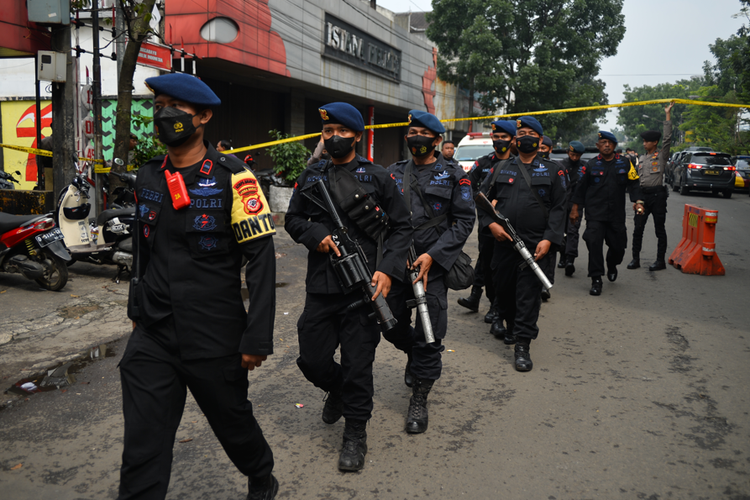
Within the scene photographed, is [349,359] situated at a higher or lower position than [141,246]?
lower

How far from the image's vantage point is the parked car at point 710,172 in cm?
2284

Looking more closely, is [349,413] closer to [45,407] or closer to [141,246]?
[141,246]

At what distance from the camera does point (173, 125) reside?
2402 millimetres

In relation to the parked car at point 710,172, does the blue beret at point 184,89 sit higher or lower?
lower

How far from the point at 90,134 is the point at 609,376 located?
399 inches

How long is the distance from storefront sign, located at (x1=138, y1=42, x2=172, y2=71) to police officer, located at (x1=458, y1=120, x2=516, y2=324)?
5.81 m

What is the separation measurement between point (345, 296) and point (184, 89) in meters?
1.34

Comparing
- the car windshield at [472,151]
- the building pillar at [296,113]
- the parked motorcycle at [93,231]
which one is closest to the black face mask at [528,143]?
the parked motorcycle at [93,231]

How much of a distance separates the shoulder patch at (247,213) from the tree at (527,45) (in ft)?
91.0

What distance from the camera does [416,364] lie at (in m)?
3.76

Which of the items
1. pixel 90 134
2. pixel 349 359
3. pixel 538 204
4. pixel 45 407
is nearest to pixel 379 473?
pixel 349 359

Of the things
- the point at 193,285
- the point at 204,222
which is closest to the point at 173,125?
the point at 204,222

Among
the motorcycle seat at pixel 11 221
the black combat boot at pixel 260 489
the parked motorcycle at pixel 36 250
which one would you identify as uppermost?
the motorcycle seat at pixel 11 221

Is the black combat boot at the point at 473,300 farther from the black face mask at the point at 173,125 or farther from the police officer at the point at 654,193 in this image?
the black face mask at the point at 173,125
